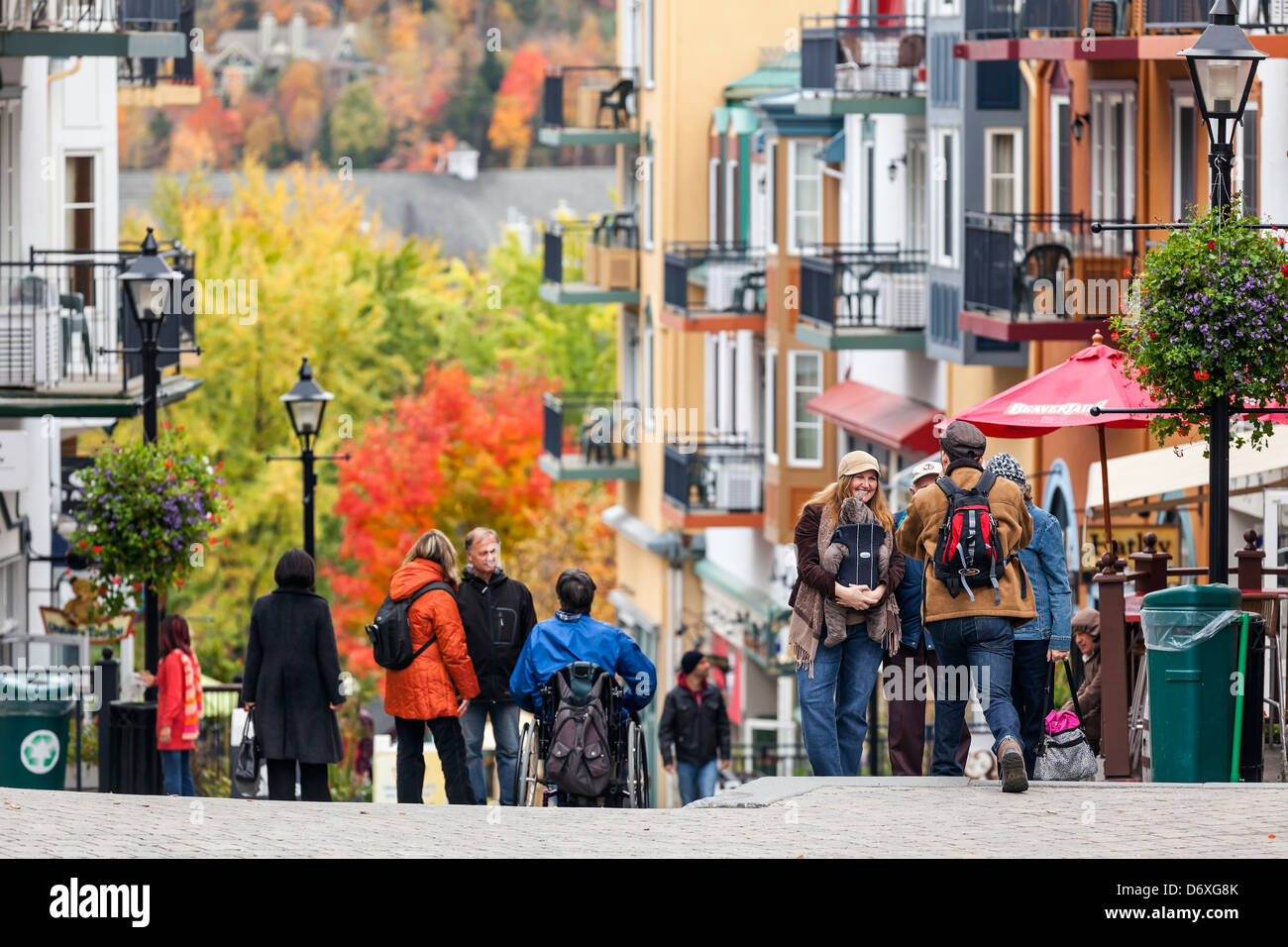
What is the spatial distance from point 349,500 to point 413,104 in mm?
54915

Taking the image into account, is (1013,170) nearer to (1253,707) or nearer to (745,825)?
(1253,707)

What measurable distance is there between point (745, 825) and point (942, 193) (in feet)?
66.3

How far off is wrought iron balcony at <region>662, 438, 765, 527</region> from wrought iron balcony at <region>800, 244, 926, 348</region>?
7.41m

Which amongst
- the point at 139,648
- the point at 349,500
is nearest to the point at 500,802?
the point at 139,648

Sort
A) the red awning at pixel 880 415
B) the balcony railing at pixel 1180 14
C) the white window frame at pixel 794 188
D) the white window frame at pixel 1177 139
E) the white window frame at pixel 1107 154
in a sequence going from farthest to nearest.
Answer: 1. the white window frame at pixel 794 188
2. the red awning at pixel 880 415
3. the white window frame at pixel 1107 154
4. the white window frame at pixel 1177 139
5. the balcony railing at pixel 1180 14

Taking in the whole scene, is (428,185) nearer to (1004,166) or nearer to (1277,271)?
(1004,166)

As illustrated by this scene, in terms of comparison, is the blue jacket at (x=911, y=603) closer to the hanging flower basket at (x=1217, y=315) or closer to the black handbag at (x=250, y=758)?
the hanging flower basket at (x=1217, y=315)

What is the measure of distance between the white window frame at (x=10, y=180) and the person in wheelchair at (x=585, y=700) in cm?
1555

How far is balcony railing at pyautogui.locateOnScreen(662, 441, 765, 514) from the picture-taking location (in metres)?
42.4

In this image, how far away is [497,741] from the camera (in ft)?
53.4

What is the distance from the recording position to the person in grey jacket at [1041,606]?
14633 mm

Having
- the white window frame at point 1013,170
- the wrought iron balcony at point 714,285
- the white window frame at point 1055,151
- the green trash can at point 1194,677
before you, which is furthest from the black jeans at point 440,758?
the wrought iron balcony at point 714,285

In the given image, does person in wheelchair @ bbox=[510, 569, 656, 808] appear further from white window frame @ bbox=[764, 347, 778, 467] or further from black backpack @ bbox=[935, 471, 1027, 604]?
white window frame @ bbox=[764, 347, 778, 467]

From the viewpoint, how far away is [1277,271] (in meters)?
14.9
